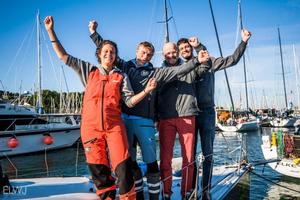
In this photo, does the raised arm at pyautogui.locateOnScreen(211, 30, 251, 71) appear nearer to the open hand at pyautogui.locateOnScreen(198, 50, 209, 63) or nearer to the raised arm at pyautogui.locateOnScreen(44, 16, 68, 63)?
the open hand at pyautogui.locateOnScreen(198, 50, 209, 63)

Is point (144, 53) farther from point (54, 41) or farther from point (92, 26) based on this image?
point (54, 41)

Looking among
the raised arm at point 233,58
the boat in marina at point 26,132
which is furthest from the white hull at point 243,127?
the raised arm at point 233,58

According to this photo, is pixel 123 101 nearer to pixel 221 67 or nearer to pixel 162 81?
pixel 162 81

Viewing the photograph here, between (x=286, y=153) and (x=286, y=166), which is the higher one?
(x=286, y=153)

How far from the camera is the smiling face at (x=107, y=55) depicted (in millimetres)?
3695

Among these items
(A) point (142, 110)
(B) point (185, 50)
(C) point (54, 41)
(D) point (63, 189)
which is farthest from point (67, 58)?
(D) point (63, 189)

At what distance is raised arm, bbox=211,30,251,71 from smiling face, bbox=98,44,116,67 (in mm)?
1535

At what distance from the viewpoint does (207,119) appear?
4.81 metres

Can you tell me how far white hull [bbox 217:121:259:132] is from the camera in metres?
42.3

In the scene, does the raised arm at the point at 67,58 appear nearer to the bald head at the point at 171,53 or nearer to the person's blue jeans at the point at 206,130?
the bald head at the point at 171,53

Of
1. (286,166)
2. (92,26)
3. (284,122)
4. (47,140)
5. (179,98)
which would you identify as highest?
(92,26)

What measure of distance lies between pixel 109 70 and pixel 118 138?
0.84 m

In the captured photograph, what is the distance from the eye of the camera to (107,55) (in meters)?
3.70

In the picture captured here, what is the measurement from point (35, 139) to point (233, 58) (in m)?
20.8
